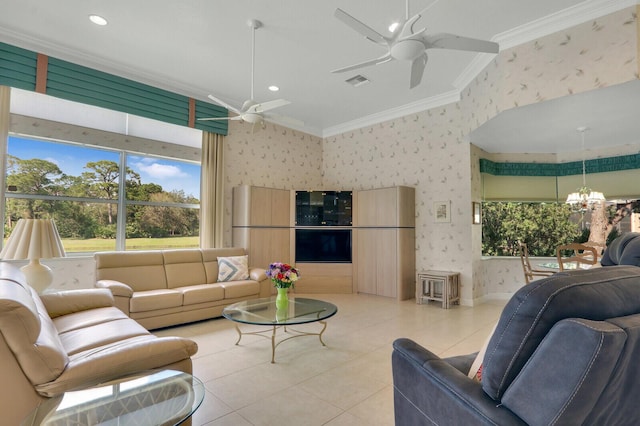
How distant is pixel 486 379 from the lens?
115 centimetres

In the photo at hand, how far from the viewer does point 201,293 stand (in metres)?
4.14

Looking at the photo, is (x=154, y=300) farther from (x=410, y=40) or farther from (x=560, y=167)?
(x=560, y=167)

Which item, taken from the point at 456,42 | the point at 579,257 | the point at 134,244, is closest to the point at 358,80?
the point at 456,42

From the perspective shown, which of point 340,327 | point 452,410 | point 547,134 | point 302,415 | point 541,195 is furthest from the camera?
point 541,195

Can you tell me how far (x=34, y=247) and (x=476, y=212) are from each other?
5735 mm

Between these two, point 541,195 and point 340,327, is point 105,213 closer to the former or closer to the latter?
point 340,327

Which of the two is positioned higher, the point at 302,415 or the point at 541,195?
the point at 541,195

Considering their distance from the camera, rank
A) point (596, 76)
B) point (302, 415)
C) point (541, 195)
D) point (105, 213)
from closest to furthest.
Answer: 1. point (302, 415)
2. point (596, 76)
3. point (105, 213)
4. point (541, 195)

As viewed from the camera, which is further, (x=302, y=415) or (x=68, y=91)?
(x=68, y=91)

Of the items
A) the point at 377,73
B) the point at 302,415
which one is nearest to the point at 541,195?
the point at 377,73

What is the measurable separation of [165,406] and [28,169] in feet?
13.3

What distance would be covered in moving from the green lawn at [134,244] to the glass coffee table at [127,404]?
11.2ft

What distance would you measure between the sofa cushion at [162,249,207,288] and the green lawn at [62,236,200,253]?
2.03 ft

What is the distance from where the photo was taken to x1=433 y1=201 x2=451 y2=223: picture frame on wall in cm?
545
